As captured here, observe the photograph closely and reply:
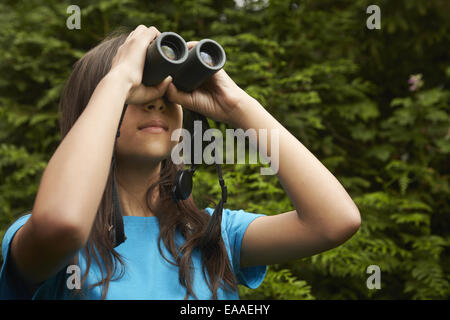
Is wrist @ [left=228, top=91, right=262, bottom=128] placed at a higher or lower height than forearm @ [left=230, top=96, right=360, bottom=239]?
higher

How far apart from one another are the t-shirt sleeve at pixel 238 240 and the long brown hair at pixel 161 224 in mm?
75

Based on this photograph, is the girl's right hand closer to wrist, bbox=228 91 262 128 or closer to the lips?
the lips

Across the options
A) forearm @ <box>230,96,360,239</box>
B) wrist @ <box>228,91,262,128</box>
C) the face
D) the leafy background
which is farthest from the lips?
the leafy background

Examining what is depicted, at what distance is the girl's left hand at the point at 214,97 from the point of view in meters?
1.42

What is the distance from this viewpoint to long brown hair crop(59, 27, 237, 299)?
1310 mm

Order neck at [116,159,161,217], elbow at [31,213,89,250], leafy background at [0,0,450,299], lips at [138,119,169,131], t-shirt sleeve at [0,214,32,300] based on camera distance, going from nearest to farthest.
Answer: elbow at [31,213,89,250]
t-shirt sleeve at [0,214,32,300]
lips at [138,119,169,131]
neck at [116,159,161,217]
leafy background at [0,0,450,299]

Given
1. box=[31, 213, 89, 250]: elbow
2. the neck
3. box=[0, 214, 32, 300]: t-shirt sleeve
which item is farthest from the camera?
the neck

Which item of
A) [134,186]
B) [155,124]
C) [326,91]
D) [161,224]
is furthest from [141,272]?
[326,91]

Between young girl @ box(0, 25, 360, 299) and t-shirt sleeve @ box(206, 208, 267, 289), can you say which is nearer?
young girl @ box(0, 25, 360, 299)

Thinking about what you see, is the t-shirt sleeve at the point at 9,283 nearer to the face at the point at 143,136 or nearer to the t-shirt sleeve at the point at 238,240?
the face at the point at 143,136
